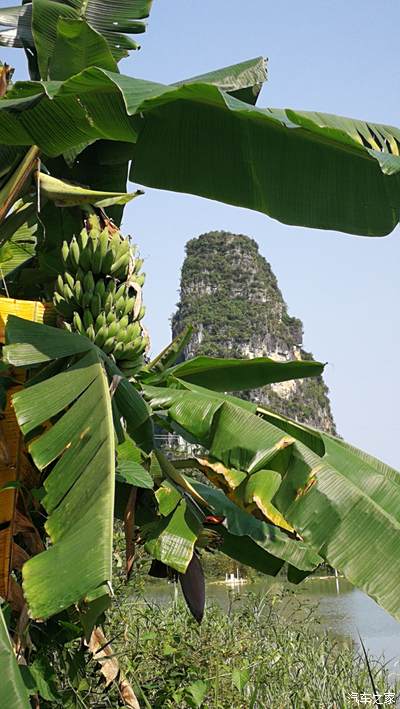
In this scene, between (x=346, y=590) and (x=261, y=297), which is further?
(x=261, y=297)

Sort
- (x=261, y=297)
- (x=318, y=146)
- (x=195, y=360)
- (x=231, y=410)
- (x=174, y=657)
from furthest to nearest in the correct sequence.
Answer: (x=261, y=297)
(x=174, y=657)
(x=195, y=360)
(x=318, y=146)
(x=231, y=410)

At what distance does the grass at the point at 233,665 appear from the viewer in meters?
3.66

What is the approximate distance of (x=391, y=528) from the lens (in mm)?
2359

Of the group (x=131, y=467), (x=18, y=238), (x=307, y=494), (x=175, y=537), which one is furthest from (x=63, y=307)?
(x=18, y=238)

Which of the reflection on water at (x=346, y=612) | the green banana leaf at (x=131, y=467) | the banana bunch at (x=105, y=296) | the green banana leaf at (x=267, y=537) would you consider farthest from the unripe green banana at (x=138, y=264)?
the reflection on water at (x=346, y=612)

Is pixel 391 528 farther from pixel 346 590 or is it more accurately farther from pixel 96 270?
pixel 346 590

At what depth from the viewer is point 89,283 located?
271 centimetres

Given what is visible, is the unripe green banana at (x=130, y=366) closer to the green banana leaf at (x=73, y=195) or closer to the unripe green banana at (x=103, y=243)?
the unripe green banana at (x=103, y=243)

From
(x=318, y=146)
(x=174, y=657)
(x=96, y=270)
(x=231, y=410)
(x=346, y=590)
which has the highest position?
(x=318, y=146)

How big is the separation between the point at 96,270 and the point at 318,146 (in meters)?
0.83

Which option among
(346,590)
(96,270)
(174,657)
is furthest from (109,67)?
(346,590)

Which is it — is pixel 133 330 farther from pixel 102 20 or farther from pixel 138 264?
pixel 102 20

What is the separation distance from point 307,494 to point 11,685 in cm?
91

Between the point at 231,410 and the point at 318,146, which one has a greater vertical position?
the point at 318,146
